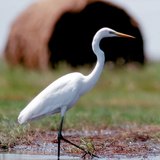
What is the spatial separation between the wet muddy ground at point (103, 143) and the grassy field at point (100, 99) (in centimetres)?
37

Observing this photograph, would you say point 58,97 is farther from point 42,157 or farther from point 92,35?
point 92,35

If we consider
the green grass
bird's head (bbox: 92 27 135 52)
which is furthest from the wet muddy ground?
bird's head (bbox: 92 27 135 52)

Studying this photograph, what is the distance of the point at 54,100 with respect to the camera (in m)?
11.8

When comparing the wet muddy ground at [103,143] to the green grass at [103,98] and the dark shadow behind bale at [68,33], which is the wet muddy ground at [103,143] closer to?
the green grass at [103,98]

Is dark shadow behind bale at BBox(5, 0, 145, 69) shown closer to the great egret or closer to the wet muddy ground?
the wet muddy ground

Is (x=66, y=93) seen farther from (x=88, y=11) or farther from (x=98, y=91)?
(x=88, y=11)

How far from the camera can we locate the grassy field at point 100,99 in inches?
604

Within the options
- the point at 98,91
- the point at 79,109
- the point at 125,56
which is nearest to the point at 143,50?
the point at 125,56

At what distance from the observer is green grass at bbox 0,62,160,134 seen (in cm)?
1577

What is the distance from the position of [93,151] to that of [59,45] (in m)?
18.2

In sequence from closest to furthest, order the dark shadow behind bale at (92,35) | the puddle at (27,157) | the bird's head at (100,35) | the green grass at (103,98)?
the puddle at (27,157) < the bird's head at (100,35) < the green grass at (103,98) < the dark shadow behind bale at (92,35)

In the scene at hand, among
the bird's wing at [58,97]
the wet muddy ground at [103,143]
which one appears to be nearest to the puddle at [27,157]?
the wet muddy ground at [103,143]

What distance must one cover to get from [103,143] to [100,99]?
349 inches

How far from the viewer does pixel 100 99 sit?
69.8ft
